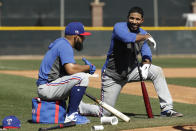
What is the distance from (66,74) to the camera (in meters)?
7.06

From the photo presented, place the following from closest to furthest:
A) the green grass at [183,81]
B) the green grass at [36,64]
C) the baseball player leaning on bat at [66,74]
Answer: the baseball player leaning on bat at [66,74], the green grass at [183,81], the green grass at [36,64]

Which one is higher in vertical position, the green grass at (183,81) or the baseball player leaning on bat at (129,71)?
the baseball player leaning on bat at (129,71)

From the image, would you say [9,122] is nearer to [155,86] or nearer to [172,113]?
[155,86]

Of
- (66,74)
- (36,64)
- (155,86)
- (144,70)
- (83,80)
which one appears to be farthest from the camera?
(36,64)

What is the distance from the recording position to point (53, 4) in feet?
122

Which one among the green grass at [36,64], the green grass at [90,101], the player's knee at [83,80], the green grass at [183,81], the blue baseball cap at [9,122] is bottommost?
the green grass at [36,64]

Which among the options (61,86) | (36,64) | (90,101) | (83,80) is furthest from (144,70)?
(36,64)

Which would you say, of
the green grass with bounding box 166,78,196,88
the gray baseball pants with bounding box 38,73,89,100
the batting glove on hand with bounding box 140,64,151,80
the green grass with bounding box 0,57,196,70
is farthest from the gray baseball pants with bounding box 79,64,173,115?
the green grass with bounding box 0,57,196,70

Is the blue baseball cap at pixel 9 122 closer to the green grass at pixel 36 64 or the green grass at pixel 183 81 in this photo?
the green grass at pixel 183 81

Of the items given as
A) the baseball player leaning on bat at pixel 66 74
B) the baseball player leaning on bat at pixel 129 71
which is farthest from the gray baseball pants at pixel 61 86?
the baseball player leaning on bat at pixel 129 71

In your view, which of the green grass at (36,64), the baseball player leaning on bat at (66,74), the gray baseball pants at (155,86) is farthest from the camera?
the green grass at (36,64)

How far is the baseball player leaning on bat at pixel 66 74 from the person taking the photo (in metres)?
6.75

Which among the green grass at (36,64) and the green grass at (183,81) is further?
the green grass at (36,64)

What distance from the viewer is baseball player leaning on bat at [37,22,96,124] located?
6.75m
